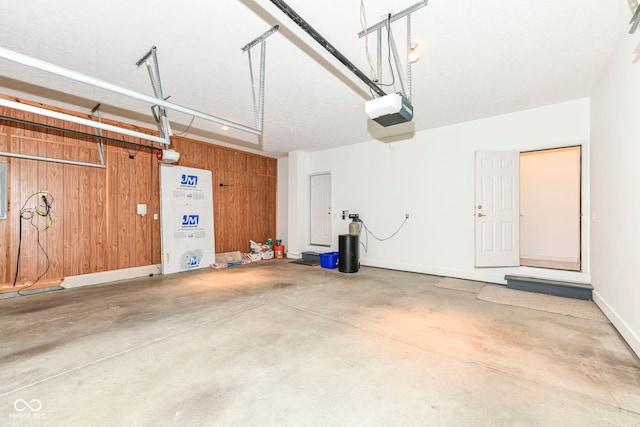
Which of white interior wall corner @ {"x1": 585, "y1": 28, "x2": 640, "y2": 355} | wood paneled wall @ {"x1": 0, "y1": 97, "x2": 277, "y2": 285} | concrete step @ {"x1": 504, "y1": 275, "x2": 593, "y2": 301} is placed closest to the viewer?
white interior wall corner @ {"x1": 585, "y1": 28, "x2": 640, "y2": 355}

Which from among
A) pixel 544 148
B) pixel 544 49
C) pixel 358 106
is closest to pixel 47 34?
pixel 358 106

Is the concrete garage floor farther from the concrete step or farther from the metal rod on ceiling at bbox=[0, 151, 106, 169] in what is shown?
the metal rod on ceiling at bbox=[0, 151, 106, 169]

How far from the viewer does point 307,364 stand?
219 centimetres

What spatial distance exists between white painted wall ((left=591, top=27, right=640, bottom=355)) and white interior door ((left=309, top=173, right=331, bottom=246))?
16.8 ft

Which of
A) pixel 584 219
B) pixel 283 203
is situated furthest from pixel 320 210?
pixel 584 219

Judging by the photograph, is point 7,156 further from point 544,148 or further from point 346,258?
point 544,148

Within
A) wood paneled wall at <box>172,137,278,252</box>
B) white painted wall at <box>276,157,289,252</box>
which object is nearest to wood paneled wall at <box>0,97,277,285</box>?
wood paneled wall at <box>172,137,278,252</box>

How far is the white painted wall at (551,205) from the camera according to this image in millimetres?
6062

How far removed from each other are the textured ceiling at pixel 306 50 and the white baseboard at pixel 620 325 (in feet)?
9.40

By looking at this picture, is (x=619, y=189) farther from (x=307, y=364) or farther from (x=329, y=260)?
(x=329, y=260)

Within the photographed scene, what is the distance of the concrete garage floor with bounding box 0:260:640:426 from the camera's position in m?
1.66

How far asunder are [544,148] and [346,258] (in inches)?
157

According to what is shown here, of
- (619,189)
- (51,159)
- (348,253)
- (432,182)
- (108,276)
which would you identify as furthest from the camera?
(348,253)

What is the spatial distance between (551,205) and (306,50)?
675 cm
